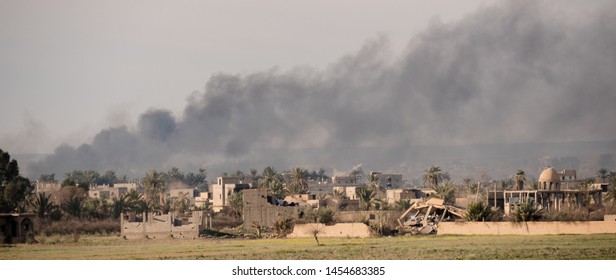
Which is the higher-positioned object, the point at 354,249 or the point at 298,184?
the point at 298,184

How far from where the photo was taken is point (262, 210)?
7625 centimetres

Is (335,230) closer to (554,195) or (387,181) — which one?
(554,195)

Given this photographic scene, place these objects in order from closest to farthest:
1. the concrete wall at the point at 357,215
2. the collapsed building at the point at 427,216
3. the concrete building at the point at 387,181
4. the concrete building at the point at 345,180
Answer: the collapsed building at the point at 427,216, the concrete wall at the point at 357,215, the concrete building at the point at 387,181, the concrete building at the point at 345,180

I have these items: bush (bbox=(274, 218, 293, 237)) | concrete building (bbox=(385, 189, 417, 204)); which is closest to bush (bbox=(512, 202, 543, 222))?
bush (bbox=(274, 218, 293, 237))

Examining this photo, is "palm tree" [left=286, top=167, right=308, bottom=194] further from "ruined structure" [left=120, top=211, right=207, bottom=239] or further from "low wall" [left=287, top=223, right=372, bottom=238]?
"low wall" [left=287, top=223, right=372, bottom=238]

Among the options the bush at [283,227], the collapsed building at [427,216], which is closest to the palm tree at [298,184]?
the collapsed building at [427,216]

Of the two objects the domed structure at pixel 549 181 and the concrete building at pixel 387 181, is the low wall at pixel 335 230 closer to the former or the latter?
the domed structure at pixel 549 181

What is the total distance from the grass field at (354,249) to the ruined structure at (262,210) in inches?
670

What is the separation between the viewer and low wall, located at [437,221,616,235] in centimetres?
5153

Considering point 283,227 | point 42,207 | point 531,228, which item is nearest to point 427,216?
point 283,227

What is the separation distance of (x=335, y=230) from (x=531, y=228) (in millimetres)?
11100

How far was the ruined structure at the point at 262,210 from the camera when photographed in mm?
75250
